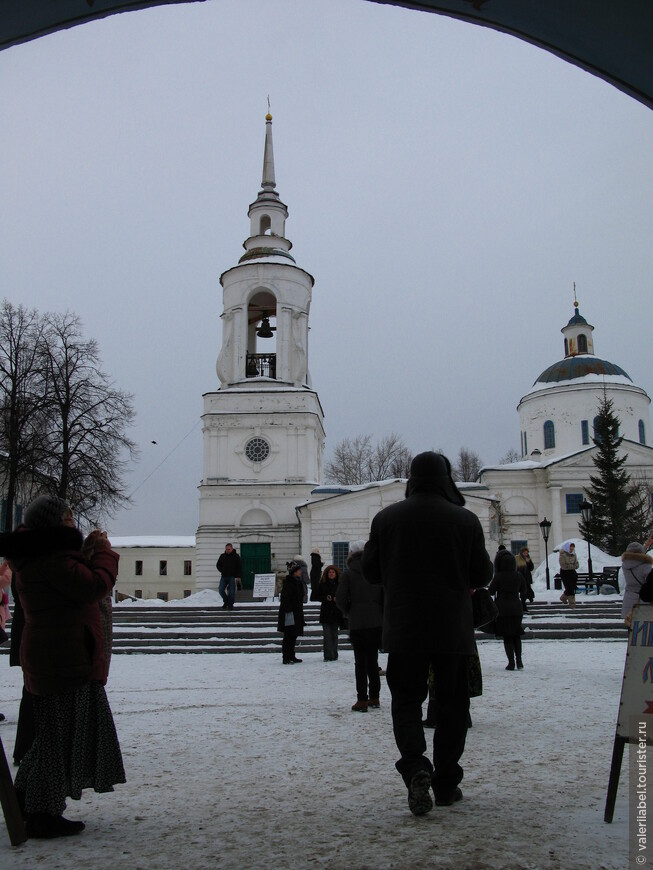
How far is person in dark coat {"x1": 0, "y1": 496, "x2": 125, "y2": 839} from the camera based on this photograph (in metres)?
4.49

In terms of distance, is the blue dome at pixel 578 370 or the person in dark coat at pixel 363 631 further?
the blue dome at pixel 578 370

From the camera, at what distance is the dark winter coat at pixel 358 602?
9.39 metres

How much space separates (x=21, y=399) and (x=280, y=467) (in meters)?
14.6

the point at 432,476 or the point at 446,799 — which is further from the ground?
the point at 432,476

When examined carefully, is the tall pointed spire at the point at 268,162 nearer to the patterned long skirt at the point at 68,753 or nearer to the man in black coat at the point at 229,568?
the man in black coat at the point at 229,568

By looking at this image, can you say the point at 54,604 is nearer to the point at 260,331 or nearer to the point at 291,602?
the point at 291,602

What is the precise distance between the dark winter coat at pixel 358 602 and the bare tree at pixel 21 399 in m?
23.3

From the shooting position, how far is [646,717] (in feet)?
14.6

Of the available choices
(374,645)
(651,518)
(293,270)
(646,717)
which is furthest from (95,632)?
(651,518)

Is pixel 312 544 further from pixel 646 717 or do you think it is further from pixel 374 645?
pixel 646 717

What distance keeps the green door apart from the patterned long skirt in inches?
1405

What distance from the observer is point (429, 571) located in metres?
4.96

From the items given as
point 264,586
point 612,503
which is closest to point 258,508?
point 264,586

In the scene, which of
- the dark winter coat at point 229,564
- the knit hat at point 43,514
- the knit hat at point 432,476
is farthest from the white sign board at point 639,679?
the dark winter coat at point 229,564
